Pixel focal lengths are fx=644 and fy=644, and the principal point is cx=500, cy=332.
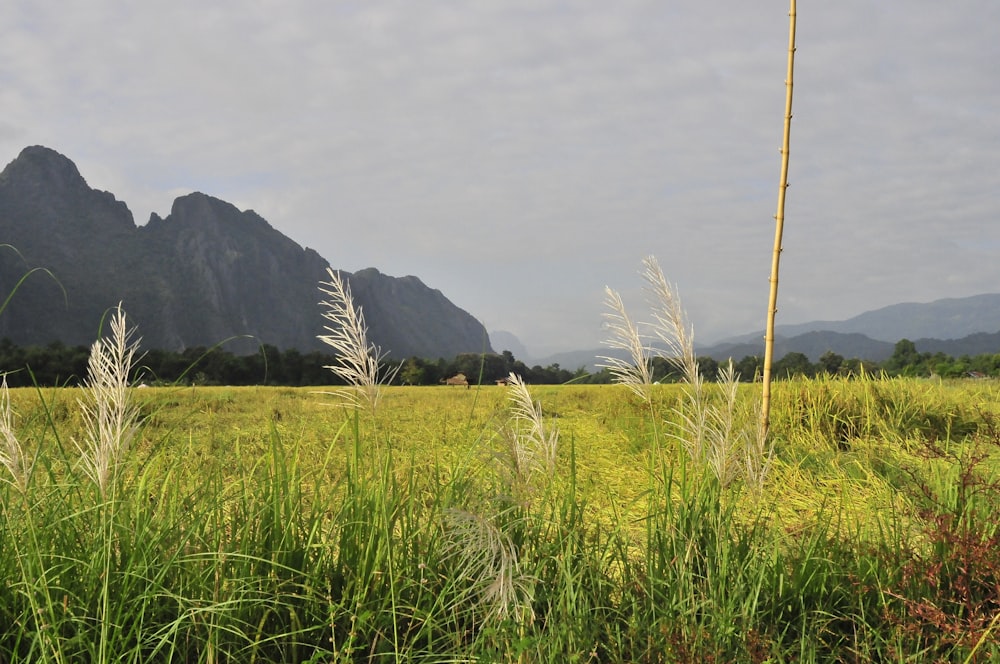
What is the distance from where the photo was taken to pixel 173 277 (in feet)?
368

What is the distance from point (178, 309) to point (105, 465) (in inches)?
4574

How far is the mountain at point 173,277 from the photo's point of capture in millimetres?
83500

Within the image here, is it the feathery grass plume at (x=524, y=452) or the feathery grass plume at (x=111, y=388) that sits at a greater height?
the feathery grass plume at (x=111, y=388)

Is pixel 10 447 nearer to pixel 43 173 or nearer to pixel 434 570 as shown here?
pixel 434 570

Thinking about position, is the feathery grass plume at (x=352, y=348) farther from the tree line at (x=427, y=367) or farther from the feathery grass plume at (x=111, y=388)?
the tree line at (x=427, y=367)

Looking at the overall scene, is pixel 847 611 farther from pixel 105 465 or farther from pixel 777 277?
pixel 105 465

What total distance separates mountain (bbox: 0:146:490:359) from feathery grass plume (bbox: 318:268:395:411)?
68.4 meters

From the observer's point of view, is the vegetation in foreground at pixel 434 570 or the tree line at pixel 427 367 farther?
the tree line at pixel 427 367

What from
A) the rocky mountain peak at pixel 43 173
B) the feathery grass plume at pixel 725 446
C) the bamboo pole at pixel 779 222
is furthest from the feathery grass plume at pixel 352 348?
the rocky mountain peak at pixel 43 173

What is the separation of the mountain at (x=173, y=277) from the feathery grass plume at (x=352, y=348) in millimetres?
68443

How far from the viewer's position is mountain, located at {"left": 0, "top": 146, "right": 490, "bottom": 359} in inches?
3287

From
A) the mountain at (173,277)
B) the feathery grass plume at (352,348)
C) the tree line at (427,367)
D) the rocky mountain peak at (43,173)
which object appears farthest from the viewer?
the rocky mountain peak at (43,173)

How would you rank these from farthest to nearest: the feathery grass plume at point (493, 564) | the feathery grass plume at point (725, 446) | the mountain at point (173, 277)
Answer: the mountain at point (173, 277) < the feathery grass plume at point (725, 446) < the feathery grass plume at point (493, 564)

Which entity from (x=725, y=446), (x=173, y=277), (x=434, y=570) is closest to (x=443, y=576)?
(x=434, y=570)
